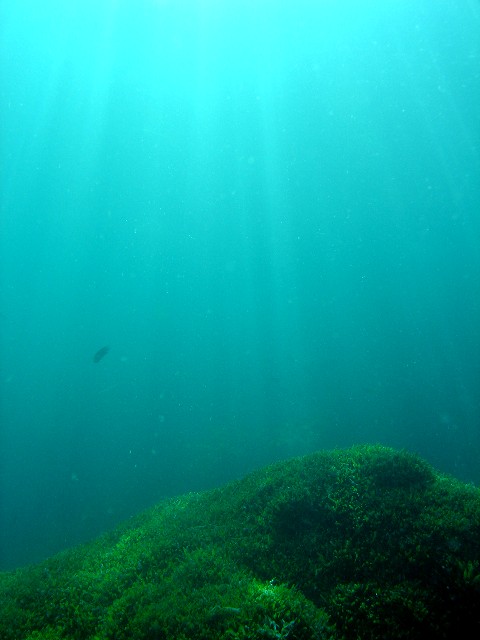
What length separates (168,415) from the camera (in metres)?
37.8

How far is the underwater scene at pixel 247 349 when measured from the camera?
6.32 metres

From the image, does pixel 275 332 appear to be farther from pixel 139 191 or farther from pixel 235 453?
pixel 139 191

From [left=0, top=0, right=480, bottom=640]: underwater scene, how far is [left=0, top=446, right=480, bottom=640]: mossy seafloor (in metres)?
0.04

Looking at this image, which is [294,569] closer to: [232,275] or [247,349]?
[247,349]

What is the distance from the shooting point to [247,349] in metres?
54.4

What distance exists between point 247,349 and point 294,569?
47.8 metres

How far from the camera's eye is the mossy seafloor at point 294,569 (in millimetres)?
5172

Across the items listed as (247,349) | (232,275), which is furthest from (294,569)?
(232,275)

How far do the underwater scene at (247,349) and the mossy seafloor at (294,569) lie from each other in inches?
1.7

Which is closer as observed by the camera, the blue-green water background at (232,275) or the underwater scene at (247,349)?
the underwater scene at (247,349)

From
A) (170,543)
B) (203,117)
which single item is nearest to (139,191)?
(203,117)

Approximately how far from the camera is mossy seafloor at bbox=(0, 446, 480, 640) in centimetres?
517

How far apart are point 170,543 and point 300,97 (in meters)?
56.0

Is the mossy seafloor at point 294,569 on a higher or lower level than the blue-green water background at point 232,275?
lower
